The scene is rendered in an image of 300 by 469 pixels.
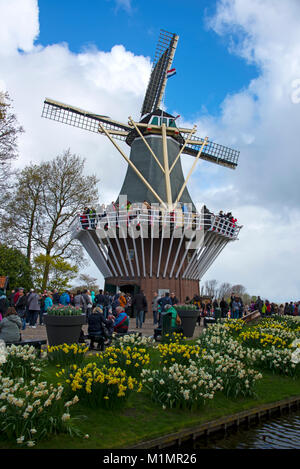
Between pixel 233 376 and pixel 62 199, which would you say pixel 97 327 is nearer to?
pixel 233 376

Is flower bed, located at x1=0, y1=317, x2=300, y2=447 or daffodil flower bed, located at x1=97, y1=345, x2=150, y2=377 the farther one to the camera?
daffodil flower bed, located at x1=97, y1=345, x2=150, y2=377

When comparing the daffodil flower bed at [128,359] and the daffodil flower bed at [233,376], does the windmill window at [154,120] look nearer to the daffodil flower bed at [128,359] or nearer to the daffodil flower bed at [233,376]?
the daffodil flower bed at [128,359]

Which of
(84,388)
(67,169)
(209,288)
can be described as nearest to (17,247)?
(67,169)

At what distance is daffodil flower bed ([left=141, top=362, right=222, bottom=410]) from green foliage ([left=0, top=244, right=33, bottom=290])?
22.5 meters

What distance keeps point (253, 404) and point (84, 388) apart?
3.23m

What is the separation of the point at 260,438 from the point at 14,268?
2432 centimetres

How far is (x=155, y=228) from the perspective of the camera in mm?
25234

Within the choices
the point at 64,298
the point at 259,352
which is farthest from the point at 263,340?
the point at 64,298

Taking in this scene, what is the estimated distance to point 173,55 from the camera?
35.4 m

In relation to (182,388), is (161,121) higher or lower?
higher

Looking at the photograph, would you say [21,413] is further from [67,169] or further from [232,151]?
[232,151]

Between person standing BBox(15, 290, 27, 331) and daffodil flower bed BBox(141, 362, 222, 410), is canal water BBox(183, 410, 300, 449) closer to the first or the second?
daffodil flower bed BBox(141, 362, 222, 410)

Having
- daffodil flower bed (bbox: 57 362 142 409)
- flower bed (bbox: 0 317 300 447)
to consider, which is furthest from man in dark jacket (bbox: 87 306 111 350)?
daffodil flower bed (bbox: 57 362 142 409)

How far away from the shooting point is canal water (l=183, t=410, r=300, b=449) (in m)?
6.06
